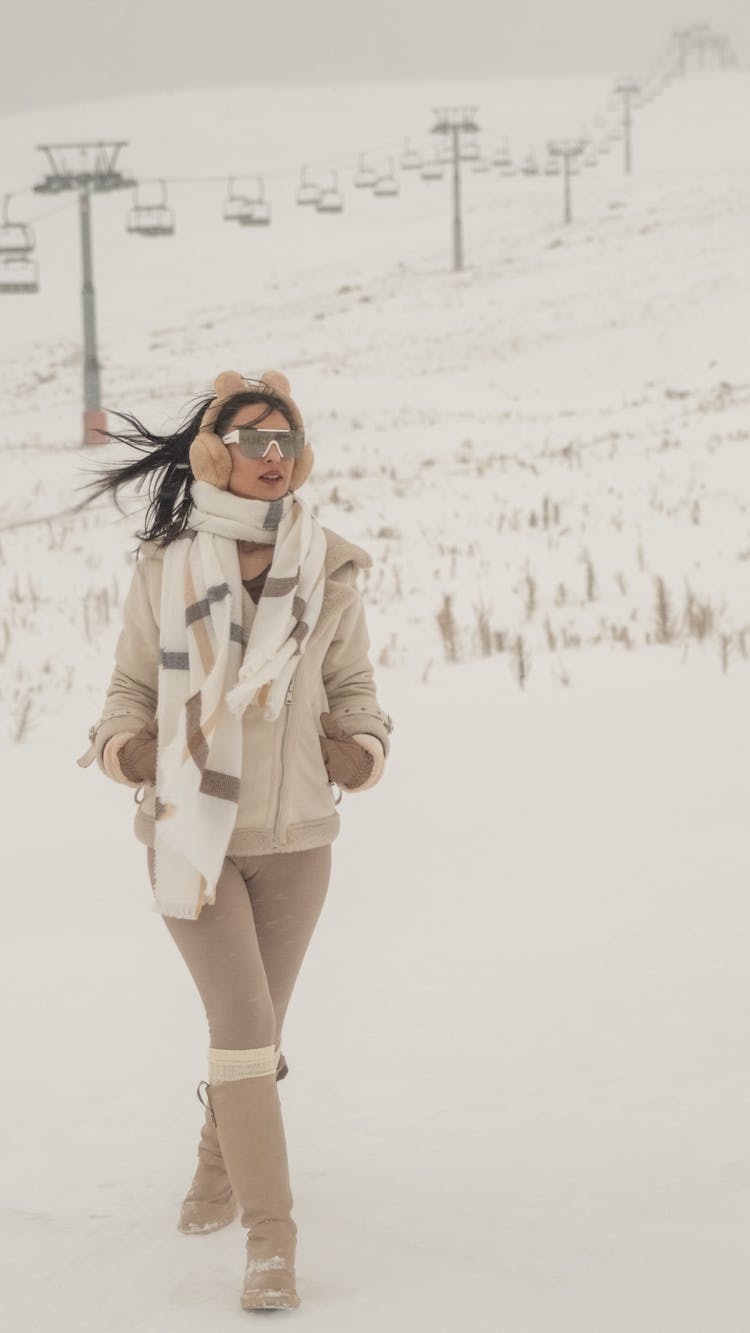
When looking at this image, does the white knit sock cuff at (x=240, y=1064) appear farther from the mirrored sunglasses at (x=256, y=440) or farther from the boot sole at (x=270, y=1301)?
the mirrored sunglasses at (x=256, y=440)

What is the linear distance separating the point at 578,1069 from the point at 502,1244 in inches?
40.0

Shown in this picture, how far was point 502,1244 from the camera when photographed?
3375 mm

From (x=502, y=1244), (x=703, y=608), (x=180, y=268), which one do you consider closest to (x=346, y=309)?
(x=180, y=268)

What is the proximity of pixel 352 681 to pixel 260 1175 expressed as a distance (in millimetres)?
970

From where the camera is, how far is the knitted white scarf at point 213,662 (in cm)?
306

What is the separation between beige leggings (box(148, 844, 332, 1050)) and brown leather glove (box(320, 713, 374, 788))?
0.50ft

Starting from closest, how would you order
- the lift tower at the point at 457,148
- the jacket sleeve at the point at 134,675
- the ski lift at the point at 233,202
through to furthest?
the jacket sleeve at the point at 134,675 → the ski lift at the point at 233,202 → the lift tower at the point at 457,148

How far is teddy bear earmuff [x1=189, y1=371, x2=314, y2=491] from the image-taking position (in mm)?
3281

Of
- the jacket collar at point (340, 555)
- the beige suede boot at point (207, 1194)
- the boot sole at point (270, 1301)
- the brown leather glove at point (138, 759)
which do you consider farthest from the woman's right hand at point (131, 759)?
the boot sole at point (270, 1301)

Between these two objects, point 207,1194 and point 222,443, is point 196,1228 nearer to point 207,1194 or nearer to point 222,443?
point 207,1194

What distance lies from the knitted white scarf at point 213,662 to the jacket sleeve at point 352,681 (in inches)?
5.2

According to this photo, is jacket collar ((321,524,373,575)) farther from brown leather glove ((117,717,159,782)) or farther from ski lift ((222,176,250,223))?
ski lift ((222,176,250,223))

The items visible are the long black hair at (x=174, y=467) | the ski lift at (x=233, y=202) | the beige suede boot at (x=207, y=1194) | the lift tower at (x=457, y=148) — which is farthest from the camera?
the lift tower at (x=457, y=148)

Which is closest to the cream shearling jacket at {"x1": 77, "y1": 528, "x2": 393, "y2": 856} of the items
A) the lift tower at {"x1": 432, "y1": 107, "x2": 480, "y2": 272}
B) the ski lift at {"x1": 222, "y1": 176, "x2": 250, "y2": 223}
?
the ski lift at {"x1": 222, "y1": 176, "x2": 250, "y2": 223}
